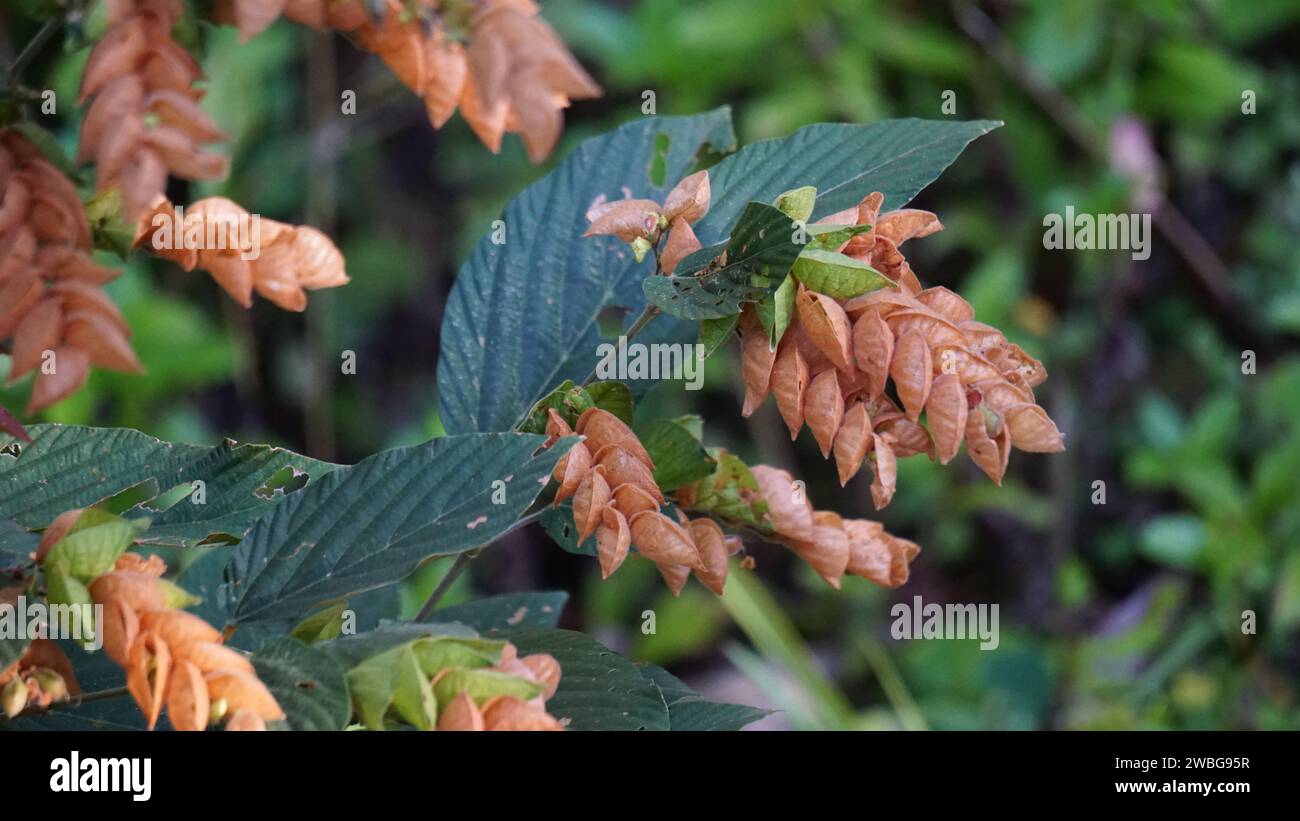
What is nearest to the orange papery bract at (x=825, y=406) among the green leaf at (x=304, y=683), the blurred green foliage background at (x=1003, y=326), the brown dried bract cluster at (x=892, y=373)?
the brown dried bract cluster at (x=892, y=373)

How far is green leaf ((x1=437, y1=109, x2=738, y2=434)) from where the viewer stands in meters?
0.65

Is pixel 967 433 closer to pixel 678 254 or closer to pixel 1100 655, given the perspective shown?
pixel 678 254

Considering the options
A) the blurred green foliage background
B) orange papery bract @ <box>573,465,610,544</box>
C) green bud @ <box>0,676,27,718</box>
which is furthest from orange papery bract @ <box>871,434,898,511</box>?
the blurred green foliage background

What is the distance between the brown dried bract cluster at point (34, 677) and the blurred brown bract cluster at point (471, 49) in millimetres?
238

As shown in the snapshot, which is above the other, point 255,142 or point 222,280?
point 255,142

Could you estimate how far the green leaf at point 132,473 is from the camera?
576 millimetres

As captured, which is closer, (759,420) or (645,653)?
(645,653)

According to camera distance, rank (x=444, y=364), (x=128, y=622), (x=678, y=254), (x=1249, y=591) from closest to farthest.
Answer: (x=128, y=622) → (x=678, y=254) → (x=444, y=364) → (x=1249, y=591)

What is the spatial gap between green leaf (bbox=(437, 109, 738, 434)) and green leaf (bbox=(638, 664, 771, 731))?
153mm

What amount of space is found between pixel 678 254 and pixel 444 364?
17cm

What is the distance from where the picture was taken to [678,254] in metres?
0.54

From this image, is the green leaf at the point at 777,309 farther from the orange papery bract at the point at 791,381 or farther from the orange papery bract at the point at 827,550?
the orange papery bract at the point at 827,550

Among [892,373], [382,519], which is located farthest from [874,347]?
[382,519]

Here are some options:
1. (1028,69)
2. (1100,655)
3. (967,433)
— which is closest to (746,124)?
(1028,69)
